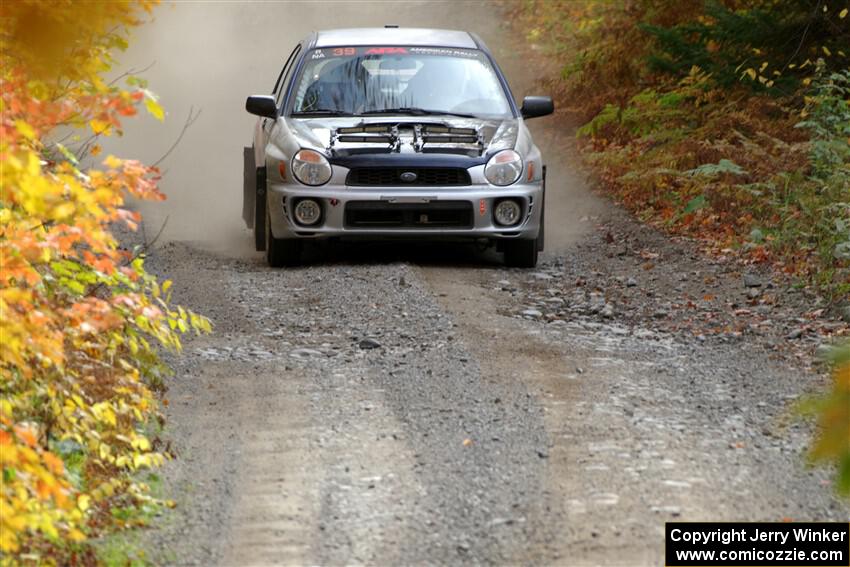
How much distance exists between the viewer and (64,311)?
233 inches

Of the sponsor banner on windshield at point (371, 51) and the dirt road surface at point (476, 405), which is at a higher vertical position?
the sponsor banner on windshield at point (371, 51)

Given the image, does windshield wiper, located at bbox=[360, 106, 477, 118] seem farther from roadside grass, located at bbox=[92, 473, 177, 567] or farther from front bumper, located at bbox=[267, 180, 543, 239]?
roadside grass, located at bbox=[92, 473, 177, 567]

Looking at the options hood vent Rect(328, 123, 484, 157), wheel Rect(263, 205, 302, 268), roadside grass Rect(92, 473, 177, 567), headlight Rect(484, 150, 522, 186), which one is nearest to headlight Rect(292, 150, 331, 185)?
hood vent Rect(328, 123, 484, 157)

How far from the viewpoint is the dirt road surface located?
556cm

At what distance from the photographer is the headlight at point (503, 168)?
11273 mm

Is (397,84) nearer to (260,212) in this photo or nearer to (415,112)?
(415,112)

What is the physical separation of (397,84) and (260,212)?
1592 millimetres

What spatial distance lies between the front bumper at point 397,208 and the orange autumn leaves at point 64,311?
348 centimetres

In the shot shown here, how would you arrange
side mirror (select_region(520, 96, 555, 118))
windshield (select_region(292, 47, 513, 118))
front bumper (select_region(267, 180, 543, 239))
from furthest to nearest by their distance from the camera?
windshield (select_region(292, 47, 513, 118)), side mirror (select_region(520, 96, 555, 118)), front bumper (select_region(267, 180, 543, 239))

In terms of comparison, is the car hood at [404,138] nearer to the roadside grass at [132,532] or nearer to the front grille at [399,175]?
the front grille at [399,175]

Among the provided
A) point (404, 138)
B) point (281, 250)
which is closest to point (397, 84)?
point (404, 138)

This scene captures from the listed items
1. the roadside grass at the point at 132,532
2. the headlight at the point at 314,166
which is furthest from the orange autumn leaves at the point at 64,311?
the headlight at the point at 314,166

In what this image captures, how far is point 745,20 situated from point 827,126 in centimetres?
156

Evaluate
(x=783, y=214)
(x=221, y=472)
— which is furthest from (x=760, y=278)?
(x=221, y=472)
